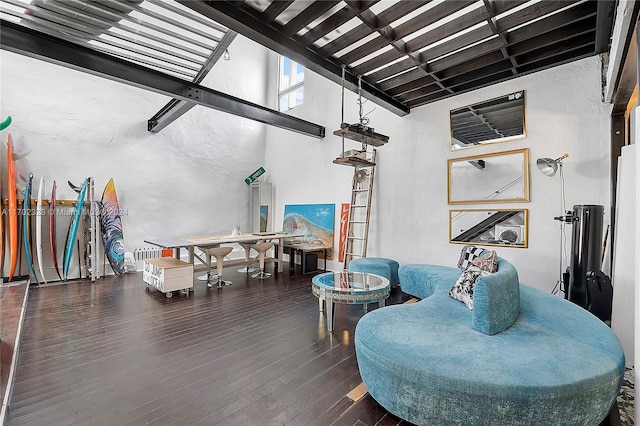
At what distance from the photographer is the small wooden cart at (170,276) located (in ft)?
14.0

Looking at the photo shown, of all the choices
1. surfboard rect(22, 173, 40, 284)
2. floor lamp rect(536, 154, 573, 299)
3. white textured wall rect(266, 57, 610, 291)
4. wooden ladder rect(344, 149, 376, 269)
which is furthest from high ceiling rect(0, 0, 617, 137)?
surfboard rect(22, 173, 40, 284)

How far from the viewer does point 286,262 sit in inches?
284

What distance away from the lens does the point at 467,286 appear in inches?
107

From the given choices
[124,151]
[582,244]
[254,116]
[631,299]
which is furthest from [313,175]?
[631,299]

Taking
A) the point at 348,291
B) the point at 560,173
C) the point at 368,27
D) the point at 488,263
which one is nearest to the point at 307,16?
the point at 368,27

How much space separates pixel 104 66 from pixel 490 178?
5.31 meters

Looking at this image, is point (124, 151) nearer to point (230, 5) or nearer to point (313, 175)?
point (313, 175)

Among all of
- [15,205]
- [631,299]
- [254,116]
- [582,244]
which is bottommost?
[631,299]

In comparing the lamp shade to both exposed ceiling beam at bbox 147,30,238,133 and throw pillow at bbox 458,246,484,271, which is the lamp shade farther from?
exposed ceiling beam at bbox 147,30,238,133

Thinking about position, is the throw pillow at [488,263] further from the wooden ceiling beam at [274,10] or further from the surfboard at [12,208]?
the surfboard at [12,208]

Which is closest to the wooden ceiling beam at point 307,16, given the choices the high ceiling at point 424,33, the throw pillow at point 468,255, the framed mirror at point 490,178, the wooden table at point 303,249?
the high ceiling at point 424,33

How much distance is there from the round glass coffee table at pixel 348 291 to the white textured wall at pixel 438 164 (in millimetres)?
1893

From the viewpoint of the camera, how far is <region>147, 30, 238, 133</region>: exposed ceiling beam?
3495 mm

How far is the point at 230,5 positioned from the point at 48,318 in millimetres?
4033
